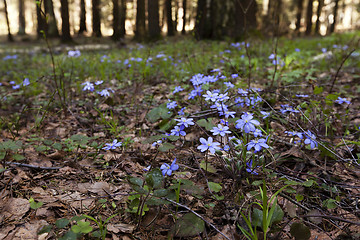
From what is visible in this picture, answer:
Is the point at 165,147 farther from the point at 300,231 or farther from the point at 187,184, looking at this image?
the point at 300,231

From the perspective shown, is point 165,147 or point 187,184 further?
point 165,147

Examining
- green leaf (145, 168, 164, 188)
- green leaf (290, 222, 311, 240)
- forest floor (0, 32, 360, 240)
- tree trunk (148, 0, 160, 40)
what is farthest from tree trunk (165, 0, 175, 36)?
green leaf (290, 222, 311, 240)

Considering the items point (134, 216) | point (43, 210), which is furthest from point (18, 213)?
point (134, 216)

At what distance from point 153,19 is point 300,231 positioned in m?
8.12

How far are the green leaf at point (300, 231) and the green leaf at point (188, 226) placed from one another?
42cm

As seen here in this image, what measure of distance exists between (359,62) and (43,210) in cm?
484

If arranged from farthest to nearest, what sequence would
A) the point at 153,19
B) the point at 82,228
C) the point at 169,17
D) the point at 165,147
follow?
1. the point at 169,17
2. the point at 153,19
3. the point at 165,147
4. the point at 82,228

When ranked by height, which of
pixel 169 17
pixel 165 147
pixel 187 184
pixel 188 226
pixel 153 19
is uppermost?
pixel 169 17

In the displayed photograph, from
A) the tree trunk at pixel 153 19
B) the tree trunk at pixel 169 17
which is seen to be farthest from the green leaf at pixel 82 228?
the tree trunk at pixel 153 19

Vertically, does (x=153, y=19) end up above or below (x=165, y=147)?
above

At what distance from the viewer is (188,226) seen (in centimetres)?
114

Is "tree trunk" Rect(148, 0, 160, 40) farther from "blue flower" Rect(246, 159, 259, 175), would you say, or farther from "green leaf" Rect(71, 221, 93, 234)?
"green leaf" Rect(71, 221, 93, 234)

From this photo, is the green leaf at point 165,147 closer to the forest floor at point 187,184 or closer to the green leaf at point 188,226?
the forest floor at point 187,184

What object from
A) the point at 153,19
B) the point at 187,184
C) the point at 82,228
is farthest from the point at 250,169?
the point at 153,19
